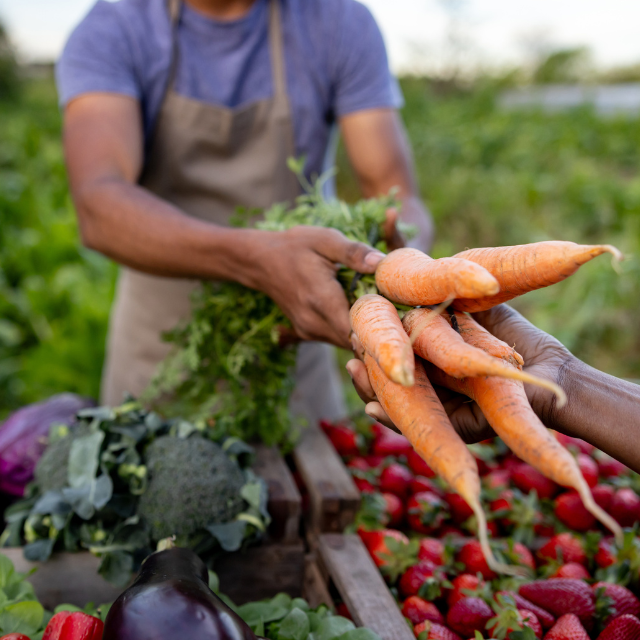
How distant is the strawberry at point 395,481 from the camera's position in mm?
1588

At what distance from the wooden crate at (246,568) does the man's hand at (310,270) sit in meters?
0.41

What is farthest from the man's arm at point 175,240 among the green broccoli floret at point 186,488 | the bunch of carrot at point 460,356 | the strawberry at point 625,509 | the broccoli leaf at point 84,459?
the strawberry at point 625,509

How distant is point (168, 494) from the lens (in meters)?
1.19

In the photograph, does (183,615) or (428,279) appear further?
(428,279)

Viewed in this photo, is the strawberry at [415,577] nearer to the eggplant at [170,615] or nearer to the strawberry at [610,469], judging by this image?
the eggplant at [170,615]

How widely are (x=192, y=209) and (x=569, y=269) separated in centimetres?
146

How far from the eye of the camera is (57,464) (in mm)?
1302

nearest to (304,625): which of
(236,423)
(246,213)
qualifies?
(236,423)

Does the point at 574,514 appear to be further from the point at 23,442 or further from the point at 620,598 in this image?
the point at 23,442

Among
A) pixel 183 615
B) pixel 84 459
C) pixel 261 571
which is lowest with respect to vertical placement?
pixel 261 571

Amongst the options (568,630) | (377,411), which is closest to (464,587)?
(568,630)

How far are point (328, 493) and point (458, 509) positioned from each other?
43 centimetres

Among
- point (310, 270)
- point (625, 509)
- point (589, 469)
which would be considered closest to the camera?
point (310, 270)

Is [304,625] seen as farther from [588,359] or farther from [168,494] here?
[588,359]
